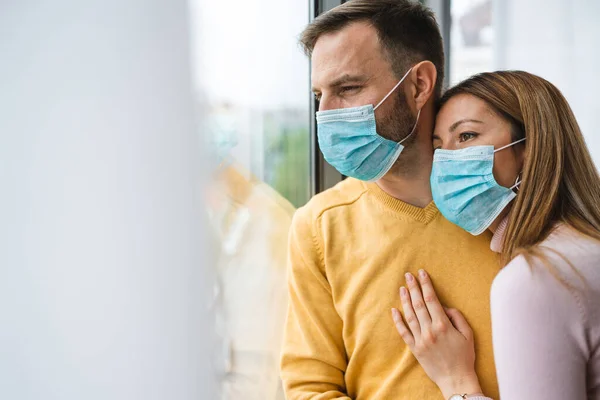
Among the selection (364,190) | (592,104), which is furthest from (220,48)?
(592,104)

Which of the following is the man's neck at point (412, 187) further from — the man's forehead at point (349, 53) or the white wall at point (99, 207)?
the white wall at point (99, 207)

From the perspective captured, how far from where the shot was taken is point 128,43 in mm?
1358

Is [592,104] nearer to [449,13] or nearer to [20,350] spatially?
[449,13]

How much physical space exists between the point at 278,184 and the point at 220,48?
42 cm

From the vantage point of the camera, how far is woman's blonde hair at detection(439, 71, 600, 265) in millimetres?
1114

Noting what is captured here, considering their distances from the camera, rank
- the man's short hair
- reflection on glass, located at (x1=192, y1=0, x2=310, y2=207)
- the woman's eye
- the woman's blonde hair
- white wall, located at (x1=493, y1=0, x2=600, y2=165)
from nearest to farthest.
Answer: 1. the woman's blonde hair
2. the woman's eye
3. the man's short hair
4. reflection on glass, located at (x1=192, y1=0, x2=310, y2=207)
5. white wall, located at (x1=493, y1=0, x2=600, y2=165)

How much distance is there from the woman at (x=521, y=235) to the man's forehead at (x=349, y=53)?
0.18m

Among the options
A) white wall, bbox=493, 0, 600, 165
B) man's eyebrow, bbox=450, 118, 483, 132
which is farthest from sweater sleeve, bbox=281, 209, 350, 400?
white wall, bbox=493, 0, 600, 165

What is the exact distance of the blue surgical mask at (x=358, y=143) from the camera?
129 cm

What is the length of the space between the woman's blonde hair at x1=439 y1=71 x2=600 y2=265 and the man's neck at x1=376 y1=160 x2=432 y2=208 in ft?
0.70

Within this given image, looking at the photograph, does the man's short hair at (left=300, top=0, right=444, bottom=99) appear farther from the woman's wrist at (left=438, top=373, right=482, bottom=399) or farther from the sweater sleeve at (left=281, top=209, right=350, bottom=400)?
the woman's wrist at (left=438, top=373, right=482, bottom=399)

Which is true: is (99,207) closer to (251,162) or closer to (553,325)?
(251,162)

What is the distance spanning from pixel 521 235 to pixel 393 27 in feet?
1.73

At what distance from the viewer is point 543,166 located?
115 cm
